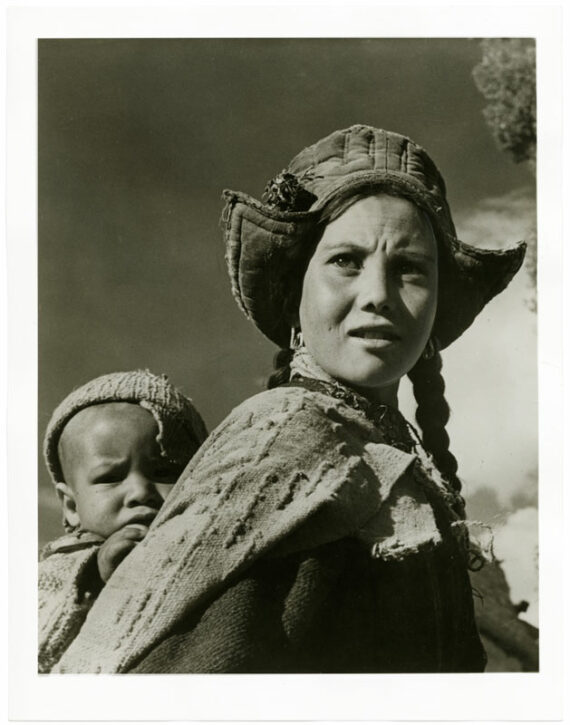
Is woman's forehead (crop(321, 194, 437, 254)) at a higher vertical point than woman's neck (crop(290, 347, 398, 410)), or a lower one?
higher

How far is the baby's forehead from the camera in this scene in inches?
175

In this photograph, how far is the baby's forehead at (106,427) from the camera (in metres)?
A: 4.45

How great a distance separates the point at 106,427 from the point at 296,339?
0.76 metres

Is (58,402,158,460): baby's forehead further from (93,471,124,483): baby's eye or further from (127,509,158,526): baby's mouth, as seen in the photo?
(127,509,158,526): baby's mouth

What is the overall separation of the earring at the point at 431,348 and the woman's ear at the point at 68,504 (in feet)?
4.54

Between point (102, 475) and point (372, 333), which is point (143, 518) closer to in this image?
point (102, 475)

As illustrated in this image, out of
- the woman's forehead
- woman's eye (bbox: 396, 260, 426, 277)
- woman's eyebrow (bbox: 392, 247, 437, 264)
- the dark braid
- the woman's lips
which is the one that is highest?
the woman's forehead

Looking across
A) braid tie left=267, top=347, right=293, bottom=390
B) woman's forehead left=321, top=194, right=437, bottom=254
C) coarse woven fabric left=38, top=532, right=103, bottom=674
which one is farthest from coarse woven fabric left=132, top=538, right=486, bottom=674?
woman's forehead left=321, top=194, right=437, bottom=254

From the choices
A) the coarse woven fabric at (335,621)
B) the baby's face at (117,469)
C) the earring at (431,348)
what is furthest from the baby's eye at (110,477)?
the earring at (431,348)

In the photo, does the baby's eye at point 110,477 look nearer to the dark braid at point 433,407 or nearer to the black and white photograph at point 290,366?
the black and white photograph at point 290,366

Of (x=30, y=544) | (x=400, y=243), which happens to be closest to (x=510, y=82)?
(x=400, y=243)

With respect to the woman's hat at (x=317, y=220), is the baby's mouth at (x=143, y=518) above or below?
below

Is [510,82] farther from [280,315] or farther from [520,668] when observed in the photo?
[520,668]

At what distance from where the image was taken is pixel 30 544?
4.60 metres
